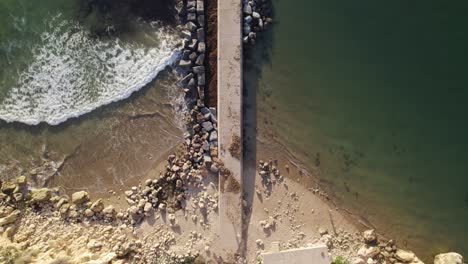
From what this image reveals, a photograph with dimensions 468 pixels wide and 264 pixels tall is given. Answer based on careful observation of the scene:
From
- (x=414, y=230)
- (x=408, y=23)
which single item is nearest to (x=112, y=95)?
(x=408, y=23)

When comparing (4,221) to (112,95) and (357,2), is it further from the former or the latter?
(357,2)

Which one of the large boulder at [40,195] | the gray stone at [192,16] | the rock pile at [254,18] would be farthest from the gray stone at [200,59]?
the large boulder at [40,195]

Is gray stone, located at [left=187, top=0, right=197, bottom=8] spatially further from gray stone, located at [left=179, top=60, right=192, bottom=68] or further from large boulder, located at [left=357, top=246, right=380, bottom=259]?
large boulder, located at [left=357, top=246, right=380, bottom=259]

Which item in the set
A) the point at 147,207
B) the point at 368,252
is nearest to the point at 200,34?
the point at 147,207

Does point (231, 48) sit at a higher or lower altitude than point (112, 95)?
higher

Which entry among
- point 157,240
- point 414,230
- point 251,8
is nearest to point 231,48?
point 251,8

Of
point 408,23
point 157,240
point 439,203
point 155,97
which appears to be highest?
point 408,23
